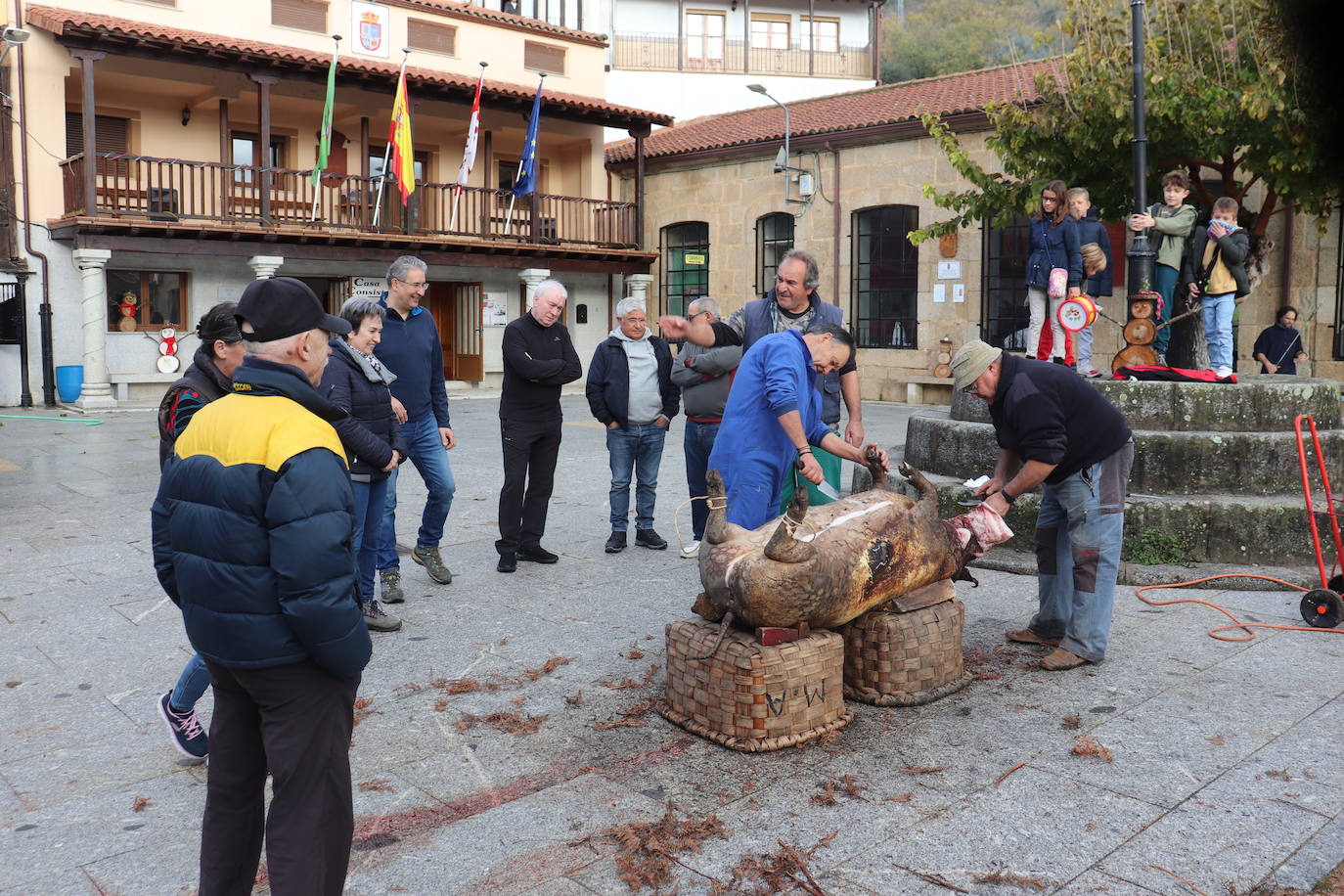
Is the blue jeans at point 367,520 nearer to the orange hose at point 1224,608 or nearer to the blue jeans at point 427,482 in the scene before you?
the blue jeans at point 427,482

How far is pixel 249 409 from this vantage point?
243 cm

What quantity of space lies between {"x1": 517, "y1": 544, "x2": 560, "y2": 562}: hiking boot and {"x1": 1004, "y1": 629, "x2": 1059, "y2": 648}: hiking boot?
Result: 2.85 m

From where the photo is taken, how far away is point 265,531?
2.39 meters

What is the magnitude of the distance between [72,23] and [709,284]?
12.1 m

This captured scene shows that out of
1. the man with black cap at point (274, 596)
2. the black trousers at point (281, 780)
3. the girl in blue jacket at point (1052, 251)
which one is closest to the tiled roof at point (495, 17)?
the girl in blue jacket at point (1052, 251)

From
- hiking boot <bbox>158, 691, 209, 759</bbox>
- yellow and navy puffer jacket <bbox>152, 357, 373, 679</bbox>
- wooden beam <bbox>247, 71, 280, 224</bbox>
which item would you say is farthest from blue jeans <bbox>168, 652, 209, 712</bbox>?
wooden beam <bbox>247, 71, 280, 224</bbox>

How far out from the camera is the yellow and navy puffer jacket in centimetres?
237

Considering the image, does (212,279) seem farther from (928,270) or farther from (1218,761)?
(1218,761)

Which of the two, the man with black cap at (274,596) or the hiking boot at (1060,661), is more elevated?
the man with black cap at (274,596)

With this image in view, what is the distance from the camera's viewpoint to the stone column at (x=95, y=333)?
17.2m

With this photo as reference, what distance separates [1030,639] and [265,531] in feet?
12.6

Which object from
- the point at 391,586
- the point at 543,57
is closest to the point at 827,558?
the point at 391,586

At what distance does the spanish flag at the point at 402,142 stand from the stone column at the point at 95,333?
15.8ft

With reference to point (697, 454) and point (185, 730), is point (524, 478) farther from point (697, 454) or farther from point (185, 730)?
point (185, 730)
